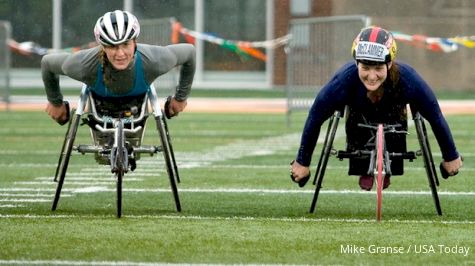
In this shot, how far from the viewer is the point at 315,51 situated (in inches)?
934

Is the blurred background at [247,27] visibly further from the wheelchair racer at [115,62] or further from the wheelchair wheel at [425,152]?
the wheelchair wheel at [425,152]

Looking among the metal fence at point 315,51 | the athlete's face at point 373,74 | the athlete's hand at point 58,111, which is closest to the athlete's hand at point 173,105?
the athlete's hand at point 58,111

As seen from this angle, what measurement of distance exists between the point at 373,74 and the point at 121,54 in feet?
6.18

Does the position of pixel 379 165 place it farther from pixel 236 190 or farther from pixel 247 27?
pixel 247 27

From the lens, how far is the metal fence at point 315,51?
2356cm

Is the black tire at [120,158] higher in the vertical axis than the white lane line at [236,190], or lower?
higher

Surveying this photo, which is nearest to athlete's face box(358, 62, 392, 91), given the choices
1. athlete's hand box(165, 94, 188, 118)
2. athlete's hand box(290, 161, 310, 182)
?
athlete's hand box(290, 161, 310, 182)

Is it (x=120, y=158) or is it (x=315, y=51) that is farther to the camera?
(x=315, y=51)

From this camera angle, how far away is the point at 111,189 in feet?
45.5

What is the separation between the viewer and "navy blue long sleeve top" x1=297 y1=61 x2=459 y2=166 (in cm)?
1116

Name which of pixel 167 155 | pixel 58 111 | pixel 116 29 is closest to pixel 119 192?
pixel 167 155

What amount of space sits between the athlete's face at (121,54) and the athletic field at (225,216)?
1.12 meters

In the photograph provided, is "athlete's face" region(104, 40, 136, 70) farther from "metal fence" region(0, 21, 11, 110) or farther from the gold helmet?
"metal fence" region(0, 21, 11, 110)

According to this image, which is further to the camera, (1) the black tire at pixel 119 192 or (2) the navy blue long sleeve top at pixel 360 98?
(2) the navy blue long sleeve top at pixel 360 98
